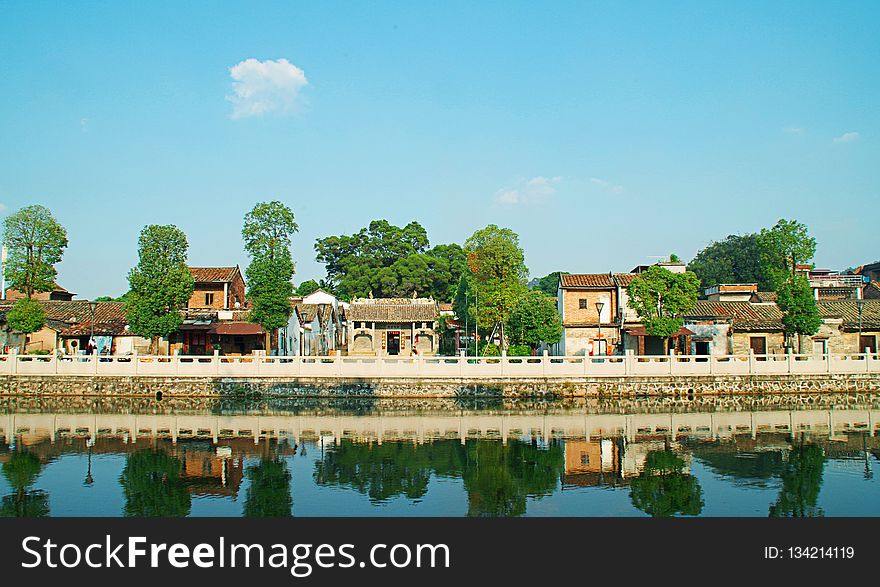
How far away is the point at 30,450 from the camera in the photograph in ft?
58.4

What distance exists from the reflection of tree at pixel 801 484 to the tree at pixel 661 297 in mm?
10222

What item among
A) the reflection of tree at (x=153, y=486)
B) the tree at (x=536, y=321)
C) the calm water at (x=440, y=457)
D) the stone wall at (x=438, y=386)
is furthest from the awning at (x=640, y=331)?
the reflection of tree at (x=153, y=486)

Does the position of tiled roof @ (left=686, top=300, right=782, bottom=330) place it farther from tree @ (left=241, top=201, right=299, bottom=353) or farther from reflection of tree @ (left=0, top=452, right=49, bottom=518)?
reflection of tree @ (left=0, top=452, right=49, bottom=518)

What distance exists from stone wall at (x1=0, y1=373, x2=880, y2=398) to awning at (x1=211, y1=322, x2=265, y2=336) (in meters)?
6.46

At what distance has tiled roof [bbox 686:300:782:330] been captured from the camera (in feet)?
108

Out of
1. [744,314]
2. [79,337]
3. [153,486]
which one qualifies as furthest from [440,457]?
[79,337]

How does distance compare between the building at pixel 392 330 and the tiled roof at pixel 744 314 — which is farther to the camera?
the building at pixel 392 330

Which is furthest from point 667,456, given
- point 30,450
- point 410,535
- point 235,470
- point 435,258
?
point 435,258

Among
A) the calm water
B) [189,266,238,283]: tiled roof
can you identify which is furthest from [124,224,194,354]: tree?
[189,266,238,283]: tiled roof

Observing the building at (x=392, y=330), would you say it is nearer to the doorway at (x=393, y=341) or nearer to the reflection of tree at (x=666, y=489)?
the doorway at (x=393, y=341)

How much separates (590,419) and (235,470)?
11862 mm

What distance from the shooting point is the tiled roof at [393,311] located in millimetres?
44281

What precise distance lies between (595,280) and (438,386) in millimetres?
13391

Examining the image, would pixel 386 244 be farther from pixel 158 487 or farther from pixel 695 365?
pixel 158 487
